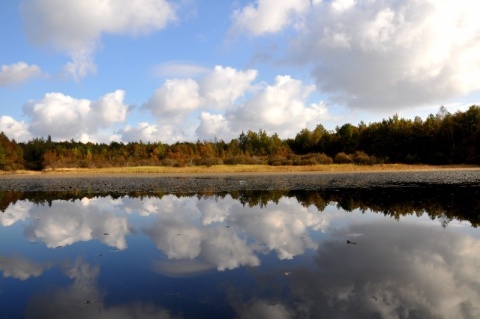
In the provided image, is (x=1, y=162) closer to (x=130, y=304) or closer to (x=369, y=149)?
(x=369, y=149)

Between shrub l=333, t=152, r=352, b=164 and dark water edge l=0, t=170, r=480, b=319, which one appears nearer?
dark water edge l=0, t=170, r=480, b=319

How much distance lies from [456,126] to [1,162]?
112872 mm

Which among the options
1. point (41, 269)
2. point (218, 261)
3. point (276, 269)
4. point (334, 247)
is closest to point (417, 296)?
point (276, 269)

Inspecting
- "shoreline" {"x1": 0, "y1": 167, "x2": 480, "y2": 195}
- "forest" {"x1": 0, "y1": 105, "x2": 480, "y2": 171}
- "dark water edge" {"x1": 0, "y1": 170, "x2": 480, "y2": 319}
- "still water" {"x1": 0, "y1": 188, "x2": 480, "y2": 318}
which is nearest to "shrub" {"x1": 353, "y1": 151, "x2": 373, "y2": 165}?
"forest" {"x1": 0, "y1": 105, "x2": 480, "y2": 171}

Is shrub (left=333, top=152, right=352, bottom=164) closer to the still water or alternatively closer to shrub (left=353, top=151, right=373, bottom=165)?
shrub (left=353, top=151, right=373, bottom=165)

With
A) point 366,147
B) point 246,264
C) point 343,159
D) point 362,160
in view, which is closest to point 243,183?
point 246,264

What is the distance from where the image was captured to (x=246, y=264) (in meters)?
10.7

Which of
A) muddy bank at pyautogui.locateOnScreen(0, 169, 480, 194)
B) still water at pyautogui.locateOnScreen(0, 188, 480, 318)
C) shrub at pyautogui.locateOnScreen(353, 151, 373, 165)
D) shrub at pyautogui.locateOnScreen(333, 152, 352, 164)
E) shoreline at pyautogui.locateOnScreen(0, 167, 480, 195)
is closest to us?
still water at pyautogui.locateOnScreen(0, 188, 480, 318)

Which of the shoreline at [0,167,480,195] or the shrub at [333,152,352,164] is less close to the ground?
the shrub at [333,152,352,164]

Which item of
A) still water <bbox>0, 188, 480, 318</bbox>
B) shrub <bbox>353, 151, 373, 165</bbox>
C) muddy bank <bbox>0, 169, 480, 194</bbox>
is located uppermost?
shrub <bbox>353, 151, 373, 165</bbox>

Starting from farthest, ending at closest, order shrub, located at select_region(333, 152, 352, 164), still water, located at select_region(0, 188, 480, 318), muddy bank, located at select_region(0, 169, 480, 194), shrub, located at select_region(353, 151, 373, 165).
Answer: shrub, located at select_region(333, 152, 352, 164)
shrub, located at select_region(353, 151, 373, 165)
muddy bank, located at select_region(0, 169, 480, 194)
still water, located at select_region(0, 188, 480, 318)

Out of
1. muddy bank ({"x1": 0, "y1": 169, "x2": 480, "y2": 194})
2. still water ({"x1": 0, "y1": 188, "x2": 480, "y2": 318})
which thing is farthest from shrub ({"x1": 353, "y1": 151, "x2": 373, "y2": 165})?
still water ({"x1": 0, "y1": 188, "x2": 480, "y2": 318})

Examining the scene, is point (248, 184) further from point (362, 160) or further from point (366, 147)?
point (366, 147)

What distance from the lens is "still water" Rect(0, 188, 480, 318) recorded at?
769cm
